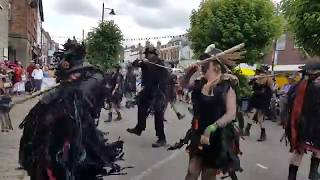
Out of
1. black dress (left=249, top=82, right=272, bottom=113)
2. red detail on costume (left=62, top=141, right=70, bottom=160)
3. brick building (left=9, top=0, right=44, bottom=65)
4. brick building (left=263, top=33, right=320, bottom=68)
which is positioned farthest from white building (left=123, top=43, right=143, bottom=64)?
brick building (left=263, top=33, right=320, bottom=68)

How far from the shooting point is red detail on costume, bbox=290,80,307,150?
706 centimetres

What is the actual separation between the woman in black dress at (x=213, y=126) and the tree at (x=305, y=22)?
11.2 metres

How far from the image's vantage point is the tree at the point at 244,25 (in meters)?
28.0

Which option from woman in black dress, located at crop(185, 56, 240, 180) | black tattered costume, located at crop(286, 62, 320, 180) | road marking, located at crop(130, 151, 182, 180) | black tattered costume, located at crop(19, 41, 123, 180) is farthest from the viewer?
road marking, located at crop(130, 151, 182, 180)

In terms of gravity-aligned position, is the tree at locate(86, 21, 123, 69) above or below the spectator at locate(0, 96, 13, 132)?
above

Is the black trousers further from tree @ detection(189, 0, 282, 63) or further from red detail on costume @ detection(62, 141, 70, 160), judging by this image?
tree @ detection(189, 0, 282, 63)

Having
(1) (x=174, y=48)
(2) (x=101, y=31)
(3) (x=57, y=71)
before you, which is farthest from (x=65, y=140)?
(1) (x=174, y=48)

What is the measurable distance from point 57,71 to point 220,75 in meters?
1.70

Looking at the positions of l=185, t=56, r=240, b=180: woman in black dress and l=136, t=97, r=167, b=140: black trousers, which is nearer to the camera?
l=185, t=56, r=240, b=180: woman in black dress

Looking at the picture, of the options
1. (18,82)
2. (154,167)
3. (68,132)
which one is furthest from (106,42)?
(68,132)

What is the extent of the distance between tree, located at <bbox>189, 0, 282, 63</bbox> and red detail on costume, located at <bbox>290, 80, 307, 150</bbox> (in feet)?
67.6

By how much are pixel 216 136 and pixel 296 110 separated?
2.08 metres

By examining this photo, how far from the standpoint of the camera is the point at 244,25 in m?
28.0

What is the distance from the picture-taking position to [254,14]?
94.1ft
